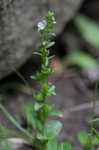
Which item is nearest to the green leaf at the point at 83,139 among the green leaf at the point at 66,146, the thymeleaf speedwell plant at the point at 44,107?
the thymeleaf speedwell plant at the point at 44,107

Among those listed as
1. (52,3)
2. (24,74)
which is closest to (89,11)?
(52,3)

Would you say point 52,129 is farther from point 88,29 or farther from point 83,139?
point 88,29

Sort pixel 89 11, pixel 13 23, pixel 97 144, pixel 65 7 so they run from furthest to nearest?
pixel 89 11
pixel 65 7
pixel 13 23
pixel 97 144

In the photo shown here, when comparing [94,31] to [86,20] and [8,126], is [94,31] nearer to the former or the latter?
[86,20]

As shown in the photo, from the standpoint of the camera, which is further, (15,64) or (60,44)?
(60,44)

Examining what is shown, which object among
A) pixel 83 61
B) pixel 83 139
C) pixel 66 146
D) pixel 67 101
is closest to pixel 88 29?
pixel 83 61

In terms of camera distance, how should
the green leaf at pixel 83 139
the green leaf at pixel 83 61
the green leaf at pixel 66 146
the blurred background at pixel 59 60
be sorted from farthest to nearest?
1. the green leaf at pixel 83 61
2. the blurred background at pixel 59 60
3. the green leaf at pixel 83 139
4. the green leaf at pixel 66 146

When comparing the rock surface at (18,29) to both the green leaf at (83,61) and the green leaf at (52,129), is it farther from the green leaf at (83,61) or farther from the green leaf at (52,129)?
the green leaf at (83,61)
